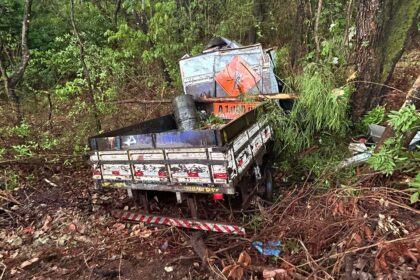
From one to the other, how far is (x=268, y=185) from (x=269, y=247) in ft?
4.34

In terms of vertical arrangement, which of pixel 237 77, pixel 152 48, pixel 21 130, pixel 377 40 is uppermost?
pixel 152 48

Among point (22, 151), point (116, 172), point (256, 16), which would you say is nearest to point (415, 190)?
point (116, 172)

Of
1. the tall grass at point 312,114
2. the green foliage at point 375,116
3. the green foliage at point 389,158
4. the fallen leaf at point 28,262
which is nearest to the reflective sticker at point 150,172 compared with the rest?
the fallen leaf at point 28,262

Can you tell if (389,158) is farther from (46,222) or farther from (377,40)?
(46,222)

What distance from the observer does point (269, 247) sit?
3139mm

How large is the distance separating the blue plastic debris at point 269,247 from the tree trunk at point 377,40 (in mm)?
2726

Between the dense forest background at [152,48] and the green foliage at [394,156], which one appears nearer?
the green foliage at [394,156]

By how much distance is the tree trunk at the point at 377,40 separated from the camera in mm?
4531

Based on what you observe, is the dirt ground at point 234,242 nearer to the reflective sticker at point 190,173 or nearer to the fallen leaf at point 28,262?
the fallen leaf at point 28,262

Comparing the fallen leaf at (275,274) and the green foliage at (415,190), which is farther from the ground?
the green foliage at (415,190)

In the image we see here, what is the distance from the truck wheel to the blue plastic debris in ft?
3.64

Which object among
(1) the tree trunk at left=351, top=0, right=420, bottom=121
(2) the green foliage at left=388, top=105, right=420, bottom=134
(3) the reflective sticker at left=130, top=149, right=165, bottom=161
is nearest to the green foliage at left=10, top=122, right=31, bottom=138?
(3) the reflective sticker at left=130, top=149, right=165, bottom=161

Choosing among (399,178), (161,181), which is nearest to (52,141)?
(161,181)

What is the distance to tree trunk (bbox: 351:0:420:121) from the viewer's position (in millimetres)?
4531
